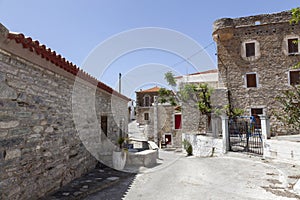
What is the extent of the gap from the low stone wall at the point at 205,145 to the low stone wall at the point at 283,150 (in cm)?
230

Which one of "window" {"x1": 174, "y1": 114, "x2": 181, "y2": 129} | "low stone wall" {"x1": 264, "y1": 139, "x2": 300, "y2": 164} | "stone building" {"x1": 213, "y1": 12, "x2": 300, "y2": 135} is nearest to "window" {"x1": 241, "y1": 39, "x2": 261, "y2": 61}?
"stone building" {"x1": 213, "y1": 12, "x2": 300, "y2": 135}

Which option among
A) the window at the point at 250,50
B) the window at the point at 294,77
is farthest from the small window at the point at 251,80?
the window at the point at 294,77

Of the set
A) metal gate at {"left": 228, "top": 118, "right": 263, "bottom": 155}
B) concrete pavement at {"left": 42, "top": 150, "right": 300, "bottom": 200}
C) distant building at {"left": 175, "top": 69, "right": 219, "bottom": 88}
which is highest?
distant building at {"left": 175, "top": 69, "right": 219, "bottom": 88}

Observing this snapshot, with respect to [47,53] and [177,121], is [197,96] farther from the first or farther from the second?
[47,53]

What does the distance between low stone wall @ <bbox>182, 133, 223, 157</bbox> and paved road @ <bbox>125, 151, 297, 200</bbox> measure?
2.99 m

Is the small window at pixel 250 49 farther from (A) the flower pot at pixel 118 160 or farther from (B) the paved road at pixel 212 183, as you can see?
(A) the flower pot at pixel 118 160

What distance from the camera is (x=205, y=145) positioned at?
36.7 feet

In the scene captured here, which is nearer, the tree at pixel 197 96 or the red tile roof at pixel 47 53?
the red tile roof at pixel 47 53

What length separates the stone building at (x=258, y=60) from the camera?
14984mm

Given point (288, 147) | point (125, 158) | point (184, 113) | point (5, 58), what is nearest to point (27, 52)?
point (5, 58)

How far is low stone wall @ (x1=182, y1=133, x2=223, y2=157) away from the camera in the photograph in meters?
9.93

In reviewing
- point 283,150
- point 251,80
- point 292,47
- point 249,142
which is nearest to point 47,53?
point 283,150

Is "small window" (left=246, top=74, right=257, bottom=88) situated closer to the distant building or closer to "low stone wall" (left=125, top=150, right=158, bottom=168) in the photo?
the distant building

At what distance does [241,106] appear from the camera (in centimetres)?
1558
